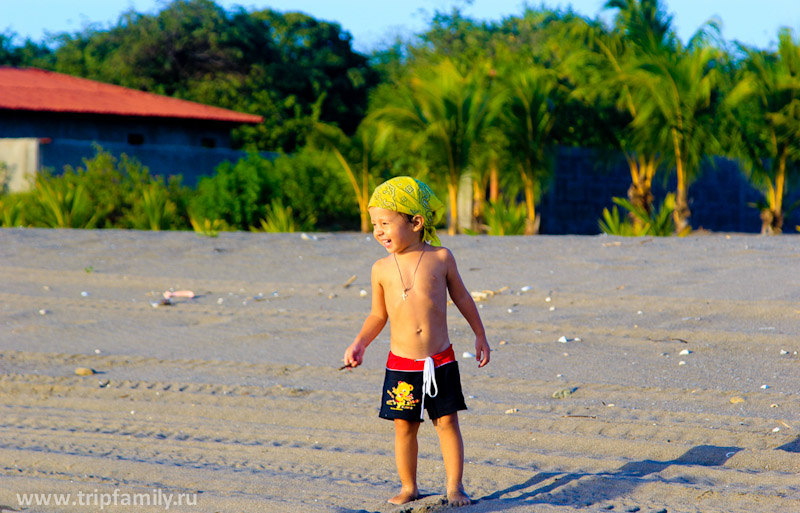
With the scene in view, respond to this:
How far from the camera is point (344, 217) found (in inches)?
720

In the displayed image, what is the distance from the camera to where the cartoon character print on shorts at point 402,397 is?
3246mm

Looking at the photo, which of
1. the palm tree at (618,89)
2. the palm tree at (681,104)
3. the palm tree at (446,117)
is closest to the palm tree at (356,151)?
the palm tree at (446,117)

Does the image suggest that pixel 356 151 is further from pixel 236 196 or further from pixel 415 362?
pixel 415 362

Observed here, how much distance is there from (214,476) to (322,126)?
12.2 meters

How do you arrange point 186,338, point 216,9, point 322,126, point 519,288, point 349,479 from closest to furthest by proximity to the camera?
point 349,479, point 186,338, point 519,288, point 322,126, point 216,9

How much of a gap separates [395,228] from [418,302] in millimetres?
299

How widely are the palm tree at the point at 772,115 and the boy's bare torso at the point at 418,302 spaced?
11.5m

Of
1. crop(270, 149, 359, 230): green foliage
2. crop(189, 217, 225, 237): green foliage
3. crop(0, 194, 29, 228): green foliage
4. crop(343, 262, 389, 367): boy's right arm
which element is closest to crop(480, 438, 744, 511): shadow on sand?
crop(343, 262, 389, 367): boy's right arm

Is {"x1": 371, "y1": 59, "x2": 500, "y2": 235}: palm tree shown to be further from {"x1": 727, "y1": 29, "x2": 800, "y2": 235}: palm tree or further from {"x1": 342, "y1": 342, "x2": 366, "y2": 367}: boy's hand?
{"x1": 342, "y1": 342, "x2": 366, "y2": 367}: boy's hand

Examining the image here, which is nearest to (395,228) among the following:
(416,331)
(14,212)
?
(416,331)

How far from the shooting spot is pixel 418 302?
3.32 meters

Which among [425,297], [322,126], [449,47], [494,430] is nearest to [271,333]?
[494,430]

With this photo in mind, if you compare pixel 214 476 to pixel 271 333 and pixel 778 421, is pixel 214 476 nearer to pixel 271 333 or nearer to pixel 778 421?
pixel 778 421

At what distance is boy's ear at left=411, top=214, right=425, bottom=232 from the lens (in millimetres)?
3305
